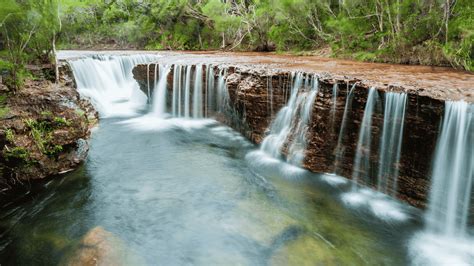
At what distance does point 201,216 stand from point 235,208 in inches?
27.9

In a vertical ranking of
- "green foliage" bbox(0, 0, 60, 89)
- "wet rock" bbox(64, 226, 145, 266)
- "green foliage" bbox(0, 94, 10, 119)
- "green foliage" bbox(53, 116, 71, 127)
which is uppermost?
"green foliage" bbox(0, 0, 60, 89)

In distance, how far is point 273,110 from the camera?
8992 mm

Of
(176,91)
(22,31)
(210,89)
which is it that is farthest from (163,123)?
(22,31)

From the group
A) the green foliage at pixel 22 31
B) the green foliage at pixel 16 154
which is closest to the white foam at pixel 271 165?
the green foliage at pixel 16 154

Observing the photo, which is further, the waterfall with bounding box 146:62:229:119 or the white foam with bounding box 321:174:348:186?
the waterfall with bounding box 146:62:229:119

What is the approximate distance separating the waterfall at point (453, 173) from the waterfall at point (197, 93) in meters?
8.23

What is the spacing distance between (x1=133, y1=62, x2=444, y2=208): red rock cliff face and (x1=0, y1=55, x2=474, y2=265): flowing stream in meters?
0.17

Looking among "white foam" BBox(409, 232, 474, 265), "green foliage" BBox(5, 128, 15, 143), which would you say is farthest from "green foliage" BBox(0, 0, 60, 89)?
"white foam" BBox(409, 232, 474, 265)

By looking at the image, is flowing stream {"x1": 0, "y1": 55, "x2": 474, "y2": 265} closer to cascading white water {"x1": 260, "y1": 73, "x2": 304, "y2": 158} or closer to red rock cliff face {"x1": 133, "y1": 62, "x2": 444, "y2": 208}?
cascading white water {"x1": 260, "y1": 73, "x2": 304, "y2": 158}

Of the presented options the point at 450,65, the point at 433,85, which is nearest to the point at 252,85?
the point at 433,85

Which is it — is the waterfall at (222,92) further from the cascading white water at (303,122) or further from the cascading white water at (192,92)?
the cascading white water at (303,122)

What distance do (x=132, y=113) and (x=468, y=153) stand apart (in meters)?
11.9

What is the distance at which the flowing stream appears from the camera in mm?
4996

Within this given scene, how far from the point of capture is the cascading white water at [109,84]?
1374 cm
